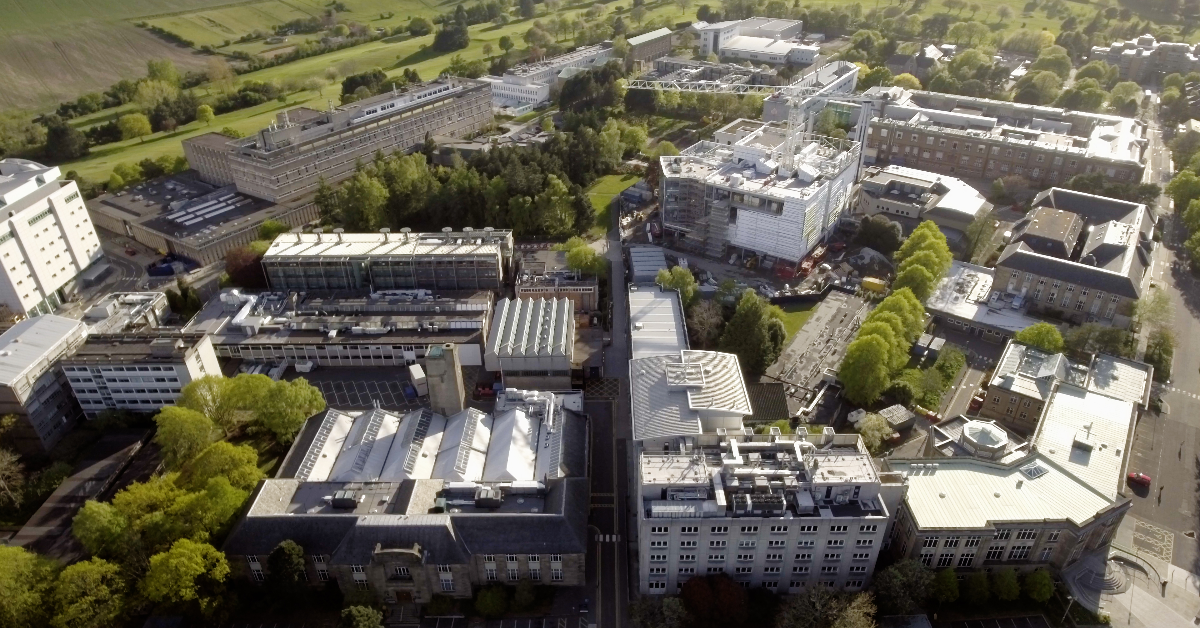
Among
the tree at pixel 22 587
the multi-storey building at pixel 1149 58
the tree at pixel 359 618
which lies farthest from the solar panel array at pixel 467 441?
the multi-storey building at pixel 1149 58

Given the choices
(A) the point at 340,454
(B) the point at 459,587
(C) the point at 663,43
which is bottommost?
(B) the point at 459,587

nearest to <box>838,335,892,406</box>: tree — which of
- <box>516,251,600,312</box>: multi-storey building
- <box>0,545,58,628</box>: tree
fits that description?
<box>516,251,600,312</box>: multi-storey building

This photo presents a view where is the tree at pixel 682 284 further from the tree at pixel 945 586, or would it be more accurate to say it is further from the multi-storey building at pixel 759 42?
the multi-storey building at pixel 759 42

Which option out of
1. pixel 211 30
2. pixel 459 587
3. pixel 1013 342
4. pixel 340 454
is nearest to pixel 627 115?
pixel 1013 342

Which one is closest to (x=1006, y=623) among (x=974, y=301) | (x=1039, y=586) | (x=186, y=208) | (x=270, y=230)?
(x=1039, y=586)

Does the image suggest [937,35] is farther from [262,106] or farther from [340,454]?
[340,454]

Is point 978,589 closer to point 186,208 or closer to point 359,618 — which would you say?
point 359,618

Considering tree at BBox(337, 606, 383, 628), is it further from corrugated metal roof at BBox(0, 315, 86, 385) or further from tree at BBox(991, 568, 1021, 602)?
tree at BBox(991, 568, 1021, 602)
